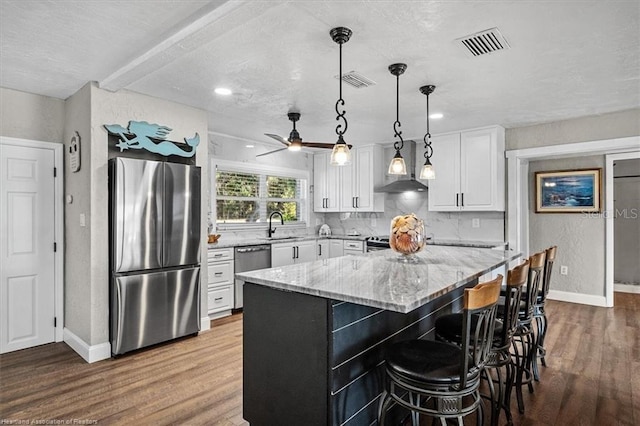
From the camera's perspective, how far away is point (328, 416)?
1720mm

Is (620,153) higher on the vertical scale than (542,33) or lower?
lower

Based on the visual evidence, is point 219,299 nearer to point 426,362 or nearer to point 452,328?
point 452,328

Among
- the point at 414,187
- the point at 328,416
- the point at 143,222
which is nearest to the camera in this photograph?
the point at 328,416

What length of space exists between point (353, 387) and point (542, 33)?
2.42 metres

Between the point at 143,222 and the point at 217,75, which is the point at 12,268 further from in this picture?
the point at 217,75

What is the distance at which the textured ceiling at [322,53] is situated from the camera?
2078 mm

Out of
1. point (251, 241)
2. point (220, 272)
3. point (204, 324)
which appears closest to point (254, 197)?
point (251, 241)

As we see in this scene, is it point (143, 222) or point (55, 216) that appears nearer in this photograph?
point (143, 222)

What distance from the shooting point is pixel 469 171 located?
16.1 feet

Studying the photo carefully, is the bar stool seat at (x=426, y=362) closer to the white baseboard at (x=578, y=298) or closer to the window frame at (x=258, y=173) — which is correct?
the window frame at (x=258, y=173)

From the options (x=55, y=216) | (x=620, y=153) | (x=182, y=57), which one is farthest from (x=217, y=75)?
(x=620, y=153)

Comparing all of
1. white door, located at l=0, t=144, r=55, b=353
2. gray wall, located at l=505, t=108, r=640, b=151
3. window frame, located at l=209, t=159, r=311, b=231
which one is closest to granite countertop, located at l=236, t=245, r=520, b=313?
gray wall, located at l=505, t=108, r=640, b=151

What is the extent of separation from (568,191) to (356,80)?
3963mm

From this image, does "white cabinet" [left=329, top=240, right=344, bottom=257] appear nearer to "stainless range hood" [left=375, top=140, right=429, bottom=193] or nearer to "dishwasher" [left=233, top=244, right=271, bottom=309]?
"stainless range hood" [left=375, top=140, right=429, bottom=193]
